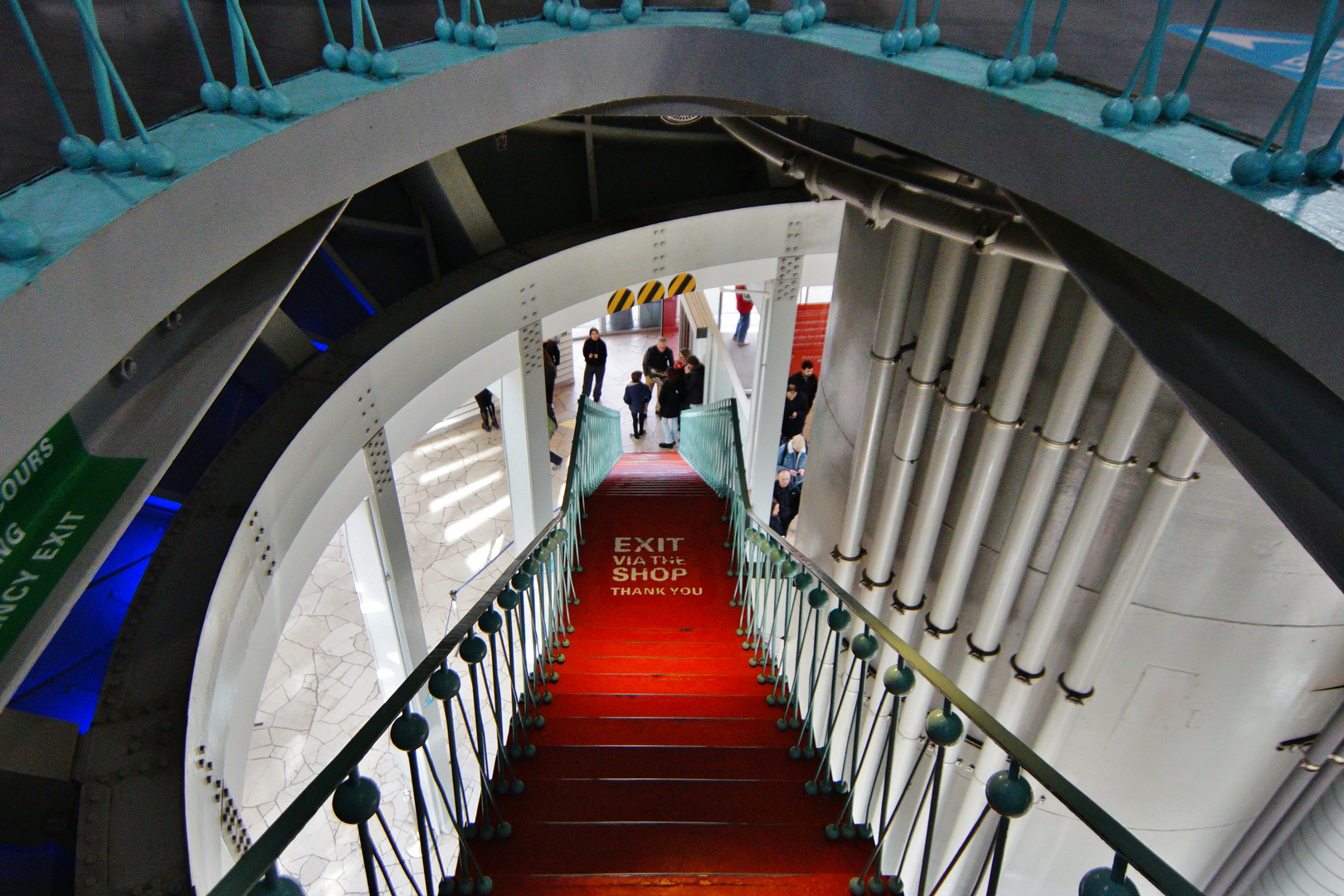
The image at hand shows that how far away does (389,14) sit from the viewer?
2.95 meters

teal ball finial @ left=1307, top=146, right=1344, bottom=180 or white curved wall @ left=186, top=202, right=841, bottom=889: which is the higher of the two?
teal ball finial @ left=1307, top=146, right=1344, bottom=180

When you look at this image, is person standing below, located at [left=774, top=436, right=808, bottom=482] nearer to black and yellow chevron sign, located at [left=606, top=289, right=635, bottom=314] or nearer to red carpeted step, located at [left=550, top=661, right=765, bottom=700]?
black and yellow chevron sign, located at [left=606, top=289, right=635, bottom=314]

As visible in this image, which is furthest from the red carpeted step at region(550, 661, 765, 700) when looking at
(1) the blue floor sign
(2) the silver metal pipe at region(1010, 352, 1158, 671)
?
(1) the blue floor sign

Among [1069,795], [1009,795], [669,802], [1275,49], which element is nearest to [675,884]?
[669,802]

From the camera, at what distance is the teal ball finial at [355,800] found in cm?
151

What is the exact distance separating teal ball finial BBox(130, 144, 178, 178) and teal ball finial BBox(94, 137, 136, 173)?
2cm

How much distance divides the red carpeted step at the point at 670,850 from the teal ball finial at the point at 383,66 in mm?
2609

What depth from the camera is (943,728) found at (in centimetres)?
184

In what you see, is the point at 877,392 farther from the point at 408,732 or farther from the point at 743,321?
the point at 743,321

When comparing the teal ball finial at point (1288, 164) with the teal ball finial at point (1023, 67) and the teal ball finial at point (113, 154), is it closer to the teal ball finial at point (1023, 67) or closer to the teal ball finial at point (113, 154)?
the teal ball finial at point (1023, 67)

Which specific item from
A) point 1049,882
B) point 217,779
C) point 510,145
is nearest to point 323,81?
point 217,779

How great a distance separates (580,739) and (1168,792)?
309 cm

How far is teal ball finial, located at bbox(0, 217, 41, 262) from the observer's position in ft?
4.72

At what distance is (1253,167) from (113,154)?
252 centimetres
